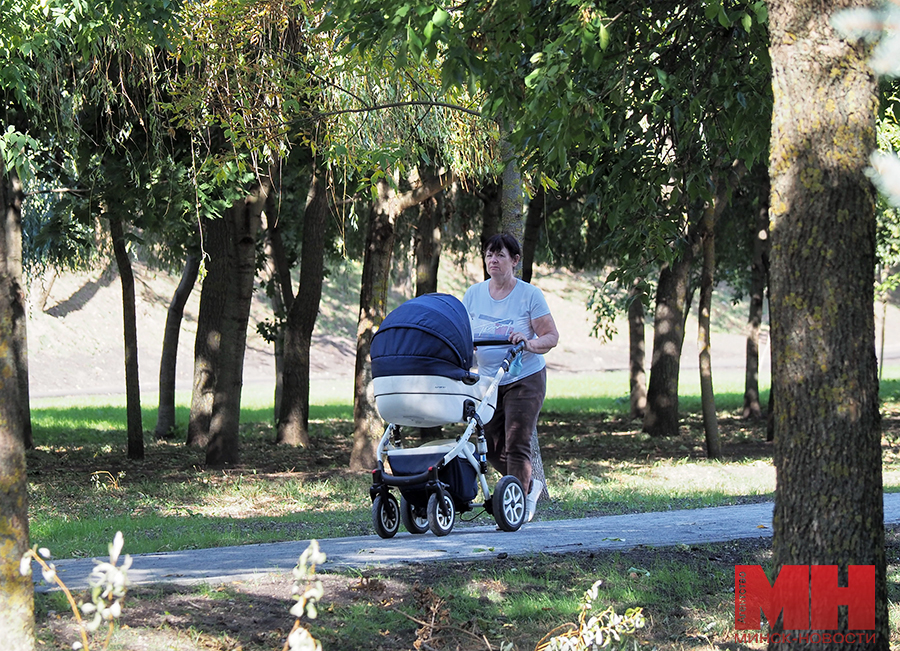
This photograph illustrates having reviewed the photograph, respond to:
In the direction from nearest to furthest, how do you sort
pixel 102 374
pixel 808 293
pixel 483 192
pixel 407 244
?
1. pixel 808 293
2. pixel 483 192
3. pixel 407 244
4. pixel 102 374

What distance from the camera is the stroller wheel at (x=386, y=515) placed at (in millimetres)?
6929

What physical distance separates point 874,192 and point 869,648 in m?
1.66

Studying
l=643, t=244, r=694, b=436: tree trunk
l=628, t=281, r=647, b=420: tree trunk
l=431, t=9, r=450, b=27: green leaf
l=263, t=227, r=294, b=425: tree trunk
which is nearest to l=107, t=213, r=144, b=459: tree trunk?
l=263, t=227, r=294, b=425: tree trunk

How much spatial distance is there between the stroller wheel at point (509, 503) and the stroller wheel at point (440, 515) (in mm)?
311

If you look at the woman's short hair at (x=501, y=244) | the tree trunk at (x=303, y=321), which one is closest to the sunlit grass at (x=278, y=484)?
the tree trunk at (x=303, y=321)

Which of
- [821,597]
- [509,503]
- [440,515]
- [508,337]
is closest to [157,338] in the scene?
[509,503]

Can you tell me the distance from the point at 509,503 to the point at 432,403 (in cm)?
111

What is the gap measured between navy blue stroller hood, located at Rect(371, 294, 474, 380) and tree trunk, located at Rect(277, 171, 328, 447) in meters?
10.6

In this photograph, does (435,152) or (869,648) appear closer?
(869,648)

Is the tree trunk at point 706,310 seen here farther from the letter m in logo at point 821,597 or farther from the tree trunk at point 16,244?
the letter m in logo at point 821,597

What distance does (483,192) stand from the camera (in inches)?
675

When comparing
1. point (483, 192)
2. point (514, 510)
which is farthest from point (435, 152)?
point (514, 510)

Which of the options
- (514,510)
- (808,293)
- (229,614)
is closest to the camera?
(808,293)

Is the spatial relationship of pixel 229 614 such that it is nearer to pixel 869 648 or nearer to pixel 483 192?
pixel 869 648
